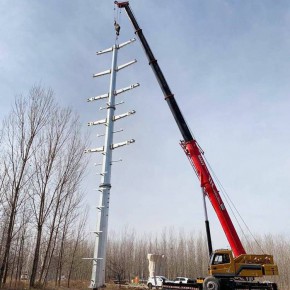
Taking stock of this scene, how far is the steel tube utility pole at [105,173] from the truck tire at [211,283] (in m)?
3.94

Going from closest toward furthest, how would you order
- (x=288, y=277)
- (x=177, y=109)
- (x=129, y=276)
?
1. (x=177, y=109)
2. (x=288, y=277)
3. (x=129, y=276)

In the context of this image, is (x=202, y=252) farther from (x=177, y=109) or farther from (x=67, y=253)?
(x=177, y=109)

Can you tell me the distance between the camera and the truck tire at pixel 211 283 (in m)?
11.2

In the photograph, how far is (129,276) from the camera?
149 feet

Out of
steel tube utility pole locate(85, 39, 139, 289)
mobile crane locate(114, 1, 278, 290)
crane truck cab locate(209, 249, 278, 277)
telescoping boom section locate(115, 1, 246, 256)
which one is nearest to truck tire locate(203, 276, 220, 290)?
mobile crane locate(114, 1, 278, 290)

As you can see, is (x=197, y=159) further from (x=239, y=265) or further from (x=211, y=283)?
(x=211, y=283)

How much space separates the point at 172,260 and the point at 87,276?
37.4ft

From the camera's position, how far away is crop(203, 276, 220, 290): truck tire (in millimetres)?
11172

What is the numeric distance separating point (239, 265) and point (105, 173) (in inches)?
248

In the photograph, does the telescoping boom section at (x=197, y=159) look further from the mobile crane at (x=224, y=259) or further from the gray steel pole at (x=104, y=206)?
the gray steel pole at (x=104, y=206)

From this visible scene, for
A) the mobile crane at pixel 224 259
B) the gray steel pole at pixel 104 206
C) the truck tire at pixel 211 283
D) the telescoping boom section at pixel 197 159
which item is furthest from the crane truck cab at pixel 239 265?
the gray steel pole at pixel 104 206

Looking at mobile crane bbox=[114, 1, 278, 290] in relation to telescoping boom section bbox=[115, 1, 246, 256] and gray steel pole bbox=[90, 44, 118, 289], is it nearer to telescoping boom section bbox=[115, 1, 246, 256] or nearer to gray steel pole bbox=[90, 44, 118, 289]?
telescoping boom section bbox=[115, 1, 246, 256]

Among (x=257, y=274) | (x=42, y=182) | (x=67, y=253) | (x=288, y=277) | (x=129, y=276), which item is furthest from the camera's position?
(x=129, y=276)

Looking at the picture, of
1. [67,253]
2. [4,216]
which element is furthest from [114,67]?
[67,253]
